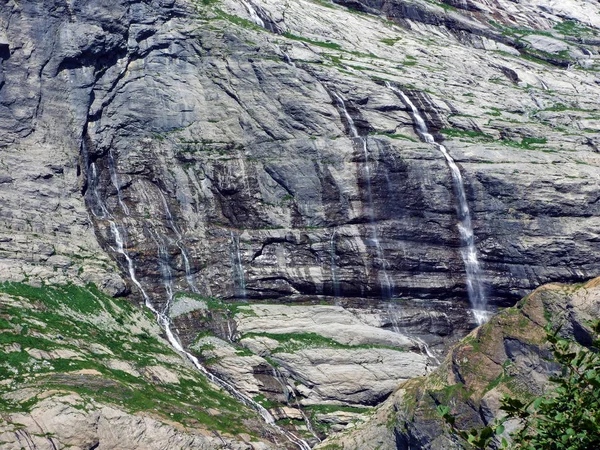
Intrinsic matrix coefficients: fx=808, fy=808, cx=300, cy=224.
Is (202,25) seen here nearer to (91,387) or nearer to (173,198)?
(173,198)

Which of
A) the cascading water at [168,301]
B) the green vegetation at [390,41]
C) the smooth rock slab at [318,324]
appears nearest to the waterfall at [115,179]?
the cascading water at [168,301]

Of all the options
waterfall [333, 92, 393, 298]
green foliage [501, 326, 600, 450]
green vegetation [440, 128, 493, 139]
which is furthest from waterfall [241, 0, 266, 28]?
green foliage [501, 326, 600, 450]

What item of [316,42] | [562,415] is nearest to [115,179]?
[316,42]

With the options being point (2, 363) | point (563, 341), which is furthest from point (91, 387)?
point (563, 341)

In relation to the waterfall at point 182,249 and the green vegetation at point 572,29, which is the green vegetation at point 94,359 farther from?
the green vegetation at point 572,29

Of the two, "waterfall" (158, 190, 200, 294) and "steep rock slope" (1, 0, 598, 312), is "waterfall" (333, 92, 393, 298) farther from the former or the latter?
"waterfall" (158, 190, 200, 294)
